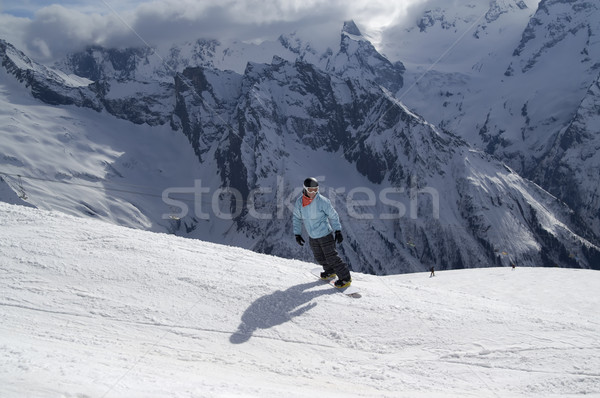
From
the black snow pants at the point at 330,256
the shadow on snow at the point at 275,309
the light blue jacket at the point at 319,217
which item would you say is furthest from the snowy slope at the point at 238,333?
the light blue jacket at the point at 319,217

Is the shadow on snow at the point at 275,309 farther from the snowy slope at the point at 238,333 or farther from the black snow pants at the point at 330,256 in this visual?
the black snow pants at the point at 330,256

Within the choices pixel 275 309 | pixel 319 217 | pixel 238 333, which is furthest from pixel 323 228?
pixel 238 333

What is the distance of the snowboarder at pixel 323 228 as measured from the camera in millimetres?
10234

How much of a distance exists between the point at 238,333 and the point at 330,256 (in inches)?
133

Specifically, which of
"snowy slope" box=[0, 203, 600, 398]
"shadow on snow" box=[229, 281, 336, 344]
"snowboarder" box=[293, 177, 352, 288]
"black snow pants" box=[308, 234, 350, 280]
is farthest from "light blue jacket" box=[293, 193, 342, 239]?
"shadow on snow" box=[229, 281, 336, 344]

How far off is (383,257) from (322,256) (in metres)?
173

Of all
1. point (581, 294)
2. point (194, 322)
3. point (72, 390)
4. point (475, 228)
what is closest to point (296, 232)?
point (194, 322)

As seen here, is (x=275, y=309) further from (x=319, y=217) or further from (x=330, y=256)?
(x=319, y=217)

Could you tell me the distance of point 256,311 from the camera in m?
8.48

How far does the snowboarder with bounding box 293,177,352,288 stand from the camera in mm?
10234

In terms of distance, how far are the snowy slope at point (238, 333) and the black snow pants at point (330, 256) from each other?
→ 0.46 m

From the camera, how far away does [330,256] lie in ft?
34.4

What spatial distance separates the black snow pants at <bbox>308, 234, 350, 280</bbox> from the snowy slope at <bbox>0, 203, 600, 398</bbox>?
1.51 feet

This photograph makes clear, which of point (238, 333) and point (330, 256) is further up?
point (330, 256)
